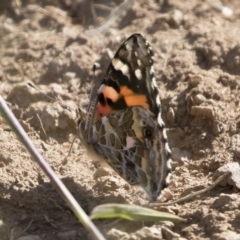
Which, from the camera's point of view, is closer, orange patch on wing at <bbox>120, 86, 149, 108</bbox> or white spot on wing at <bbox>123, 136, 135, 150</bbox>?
orange patch on wing at <bbox>120, 86, 149, 108</bbox>

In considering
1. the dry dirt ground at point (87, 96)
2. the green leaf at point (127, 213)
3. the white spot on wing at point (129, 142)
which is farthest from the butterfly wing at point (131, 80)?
the green leaf at point (127, 213)

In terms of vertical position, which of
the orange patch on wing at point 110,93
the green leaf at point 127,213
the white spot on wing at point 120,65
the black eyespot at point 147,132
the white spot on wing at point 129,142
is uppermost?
the white spot on wing at point 120,65

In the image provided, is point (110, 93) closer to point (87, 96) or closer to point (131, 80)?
point (131, 80)

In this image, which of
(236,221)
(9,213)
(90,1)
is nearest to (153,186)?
(236,221)

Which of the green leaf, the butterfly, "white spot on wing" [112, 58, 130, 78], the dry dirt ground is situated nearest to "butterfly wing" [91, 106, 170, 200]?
the butterfly

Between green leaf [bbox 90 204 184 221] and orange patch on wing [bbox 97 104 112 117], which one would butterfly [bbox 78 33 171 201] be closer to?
orange patch on wing [bbox 97 104 112 117]

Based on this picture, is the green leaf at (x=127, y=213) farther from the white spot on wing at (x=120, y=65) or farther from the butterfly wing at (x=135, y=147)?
the white spot on wing at (x=120, y=65)

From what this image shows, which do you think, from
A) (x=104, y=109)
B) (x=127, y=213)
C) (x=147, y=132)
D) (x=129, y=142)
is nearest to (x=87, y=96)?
(x=104, y=109)

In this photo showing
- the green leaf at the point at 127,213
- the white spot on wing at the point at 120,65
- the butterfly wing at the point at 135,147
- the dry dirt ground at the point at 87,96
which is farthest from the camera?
the white spot on wing at the point at 120,65

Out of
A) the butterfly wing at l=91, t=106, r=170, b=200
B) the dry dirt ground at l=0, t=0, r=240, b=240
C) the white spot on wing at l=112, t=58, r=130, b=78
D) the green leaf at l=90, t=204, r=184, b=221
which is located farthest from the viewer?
the white spot on wing at l=112, t=58, r=130, b=78
